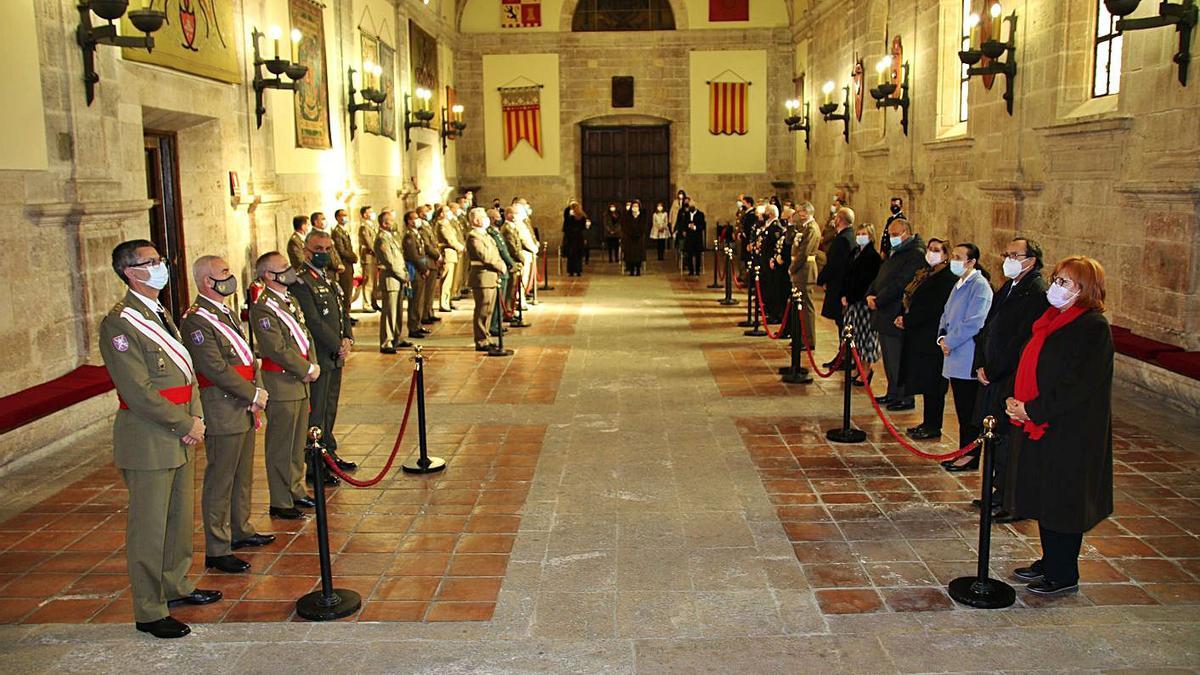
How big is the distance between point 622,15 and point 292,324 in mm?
22212

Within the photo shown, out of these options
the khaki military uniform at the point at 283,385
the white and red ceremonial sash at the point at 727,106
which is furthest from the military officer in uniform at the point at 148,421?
the white and red ceremonial sash at the point at 727,106

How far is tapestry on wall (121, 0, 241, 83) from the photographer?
9.80 metres

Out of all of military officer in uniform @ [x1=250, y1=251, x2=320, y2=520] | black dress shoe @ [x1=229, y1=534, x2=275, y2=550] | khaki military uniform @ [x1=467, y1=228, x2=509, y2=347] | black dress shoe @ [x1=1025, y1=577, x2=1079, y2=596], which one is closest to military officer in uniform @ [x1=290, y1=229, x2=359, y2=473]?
military officer in uniform @ [x1=250, y1=251, x2=320, y2=520]

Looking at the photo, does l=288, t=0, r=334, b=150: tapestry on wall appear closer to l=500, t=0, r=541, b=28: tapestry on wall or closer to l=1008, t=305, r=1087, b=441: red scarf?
l=1008, t=305, r=1087, b=441: red scarf

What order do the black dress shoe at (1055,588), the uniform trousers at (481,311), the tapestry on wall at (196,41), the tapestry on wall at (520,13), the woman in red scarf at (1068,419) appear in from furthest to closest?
the tapestry on wall at (520,13)
the uniform trousers at (481,311)
the tapestry on wall at (196,41)
the black dress shoe at (1055,588)
the woman in red scarf at (1068,419)

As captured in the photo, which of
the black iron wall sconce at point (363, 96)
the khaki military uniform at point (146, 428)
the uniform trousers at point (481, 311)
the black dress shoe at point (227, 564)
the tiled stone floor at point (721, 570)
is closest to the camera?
the tiled stone floor at point (721, 570)

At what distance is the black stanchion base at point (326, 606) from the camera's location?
488cm

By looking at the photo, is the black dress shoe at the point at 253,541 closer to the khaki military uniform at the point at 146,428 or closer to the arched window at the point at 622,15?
the khaki military uniform at the point at 146,428

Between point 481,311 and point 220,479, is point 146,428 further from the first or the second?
point 481,311

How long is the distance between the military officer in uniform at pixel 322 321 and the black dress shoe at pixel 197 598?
175 centimetres

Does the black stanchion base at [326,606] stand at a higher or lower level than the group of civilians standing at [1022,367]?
lower

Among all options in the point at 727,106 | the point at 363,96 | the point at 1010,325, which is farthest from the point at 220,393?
the point at 727,106

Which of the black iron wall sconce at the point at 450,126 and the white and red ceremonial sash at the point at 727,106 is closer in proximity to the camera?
the black iron wall sconce at the point at 450,126

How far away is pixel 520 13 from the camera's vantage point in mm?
26250
